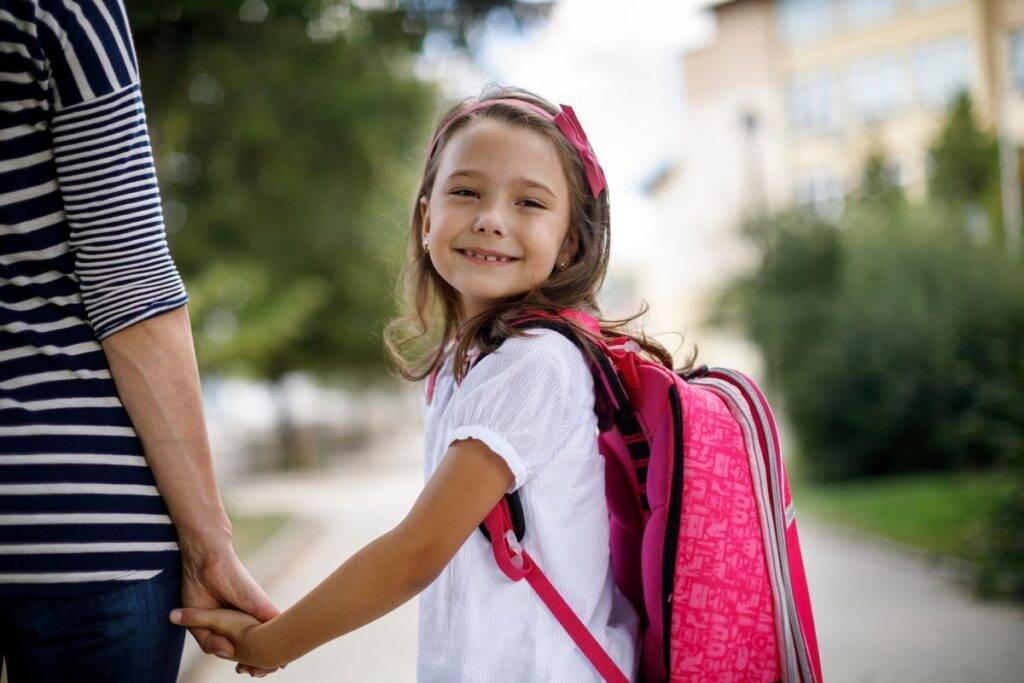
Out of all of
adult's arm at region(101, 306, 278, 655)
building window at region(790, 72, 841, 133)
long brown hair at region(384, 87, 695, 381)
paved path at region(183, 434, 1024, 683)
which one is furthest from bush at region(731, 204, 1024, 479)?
building window at region(790, 72, 841, 133)

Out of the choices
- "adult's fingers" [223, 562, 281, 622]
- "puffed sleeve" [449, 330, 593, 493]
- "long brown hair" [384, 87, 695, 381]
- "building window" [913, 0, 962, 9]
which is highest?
"building window" [913, 0, 962, 9]

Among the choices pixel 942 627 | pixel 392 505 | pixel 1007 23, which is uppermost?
pixel 1007 23

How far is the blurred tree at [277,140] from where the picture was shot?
652 cm

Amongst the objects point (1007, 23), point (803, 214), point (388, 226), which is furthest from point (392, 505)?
point (1007, 23)

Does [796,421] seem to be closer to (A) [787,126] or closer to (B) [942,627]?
(B) [942,627]

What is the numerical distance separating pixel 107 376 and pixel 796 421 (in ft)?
46.8

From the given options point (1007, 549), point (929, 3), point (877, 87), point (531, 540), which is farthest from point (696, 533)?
point (877, 87)

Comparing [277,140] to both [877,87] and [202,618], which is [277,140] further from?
[877,87]

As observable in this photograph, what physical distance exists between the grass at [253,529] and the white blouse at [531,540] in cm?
712

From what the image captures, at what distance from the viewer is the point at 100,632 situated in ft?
4.63

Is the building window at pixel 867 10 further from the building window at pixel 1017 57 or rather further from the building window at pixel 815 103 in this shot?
the building window at pixel 1017 57

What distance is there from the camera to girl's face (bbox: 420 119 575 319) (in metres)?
1.89

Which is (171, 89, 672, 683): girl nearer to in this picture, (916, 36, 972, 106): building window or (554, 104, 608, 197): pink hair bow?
(554, 104, 608, 197): pink hair bow

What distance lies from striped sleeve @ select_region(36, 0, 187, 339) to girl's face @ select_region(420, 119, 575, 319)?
0.61m
